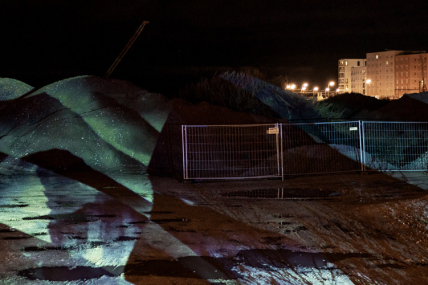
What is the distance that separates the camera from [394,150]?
52.1 ft

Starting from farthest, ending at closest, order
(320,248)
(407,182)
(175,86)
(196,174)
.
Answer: (175,86) < (196,174) < (407,182) < (320,248)

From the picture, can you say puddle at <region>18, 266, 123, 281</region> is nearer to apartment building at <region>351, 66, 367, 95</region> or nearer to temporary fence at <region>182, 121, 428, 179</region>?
temporary fence at <region>182, 121, 428, 179</region>

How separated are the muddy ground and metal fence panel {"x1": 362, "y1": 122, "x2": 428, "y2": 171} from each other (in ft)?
9.08

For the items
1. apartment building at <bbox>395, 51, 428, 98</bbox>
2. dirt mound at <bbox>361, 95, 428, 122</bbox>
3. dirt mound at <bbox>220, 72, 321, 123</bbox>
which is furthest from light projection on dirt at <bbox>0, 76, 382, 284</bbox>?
apartment building at <bbox>395, 51, 428, 98</bbox>

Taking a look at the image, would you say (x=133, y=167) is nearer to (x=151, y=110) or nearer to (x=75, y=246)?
(x=151, y=110)

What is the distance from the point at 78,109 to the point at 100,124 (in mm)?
1343

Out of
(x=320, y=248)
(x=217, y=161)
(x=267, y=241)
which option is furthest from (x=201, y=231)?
(x=217, y=161)

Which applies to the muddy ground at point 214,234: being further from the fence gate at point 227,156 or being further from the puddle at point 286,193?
the fence gate at point 227,156

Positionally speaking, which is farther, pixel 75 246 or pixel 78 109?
pixel 78 109

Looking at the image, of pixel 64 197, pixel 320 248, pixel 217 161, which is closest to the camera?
pixel 320 248

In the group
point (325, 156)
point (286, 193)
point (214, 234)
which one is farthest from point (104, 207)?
point (325, 156)

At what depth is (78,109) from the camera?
16.9m

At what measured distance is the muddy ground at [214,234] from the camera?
17.5 ft

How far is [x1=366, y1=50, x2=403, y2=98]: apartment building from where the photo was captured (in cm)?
11031
